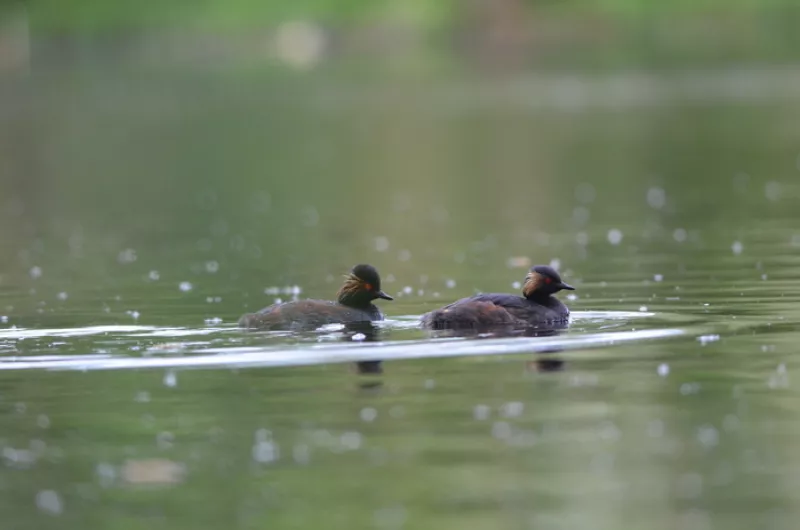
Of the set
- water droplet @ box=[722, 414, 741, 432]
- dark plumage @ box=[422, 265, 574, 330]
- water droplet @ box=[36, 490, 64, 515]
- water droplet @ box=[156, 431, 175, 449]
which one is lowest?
water droplet @ box=[36, 490, 64, 515]

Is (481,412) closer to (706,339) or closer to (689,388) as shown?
(689,388)

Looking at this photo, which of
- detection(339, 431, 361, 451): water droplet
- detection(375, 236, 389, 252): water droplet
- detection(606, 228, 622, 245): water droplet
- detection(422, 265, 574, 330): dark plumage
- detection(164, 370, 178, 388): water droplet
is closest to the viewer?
detection(339, 431, 361, 451): water droplet

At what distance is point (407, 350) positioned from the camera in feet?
43.1

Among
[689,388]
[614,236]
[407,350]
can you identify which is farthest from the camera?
[614,236]

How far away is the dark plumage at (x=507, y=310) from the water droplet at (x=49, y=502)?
547 cm

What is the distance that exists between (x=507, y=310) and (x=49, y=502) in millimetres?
6032

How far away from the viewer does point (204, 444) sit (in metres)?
10.2

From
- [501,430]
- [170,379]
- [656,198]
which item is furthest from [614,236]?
[501,430]

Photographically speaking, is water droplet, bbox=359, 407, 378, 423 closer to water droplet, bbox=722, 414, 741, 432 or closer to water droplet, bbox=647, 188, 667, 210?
water droplet, bbox=722, 414, 741, 432

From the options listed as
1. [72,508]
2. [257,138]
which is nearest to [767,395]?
[72,508]

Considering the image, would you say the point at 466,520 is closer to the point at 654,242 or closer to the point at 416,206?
the point at 654,242

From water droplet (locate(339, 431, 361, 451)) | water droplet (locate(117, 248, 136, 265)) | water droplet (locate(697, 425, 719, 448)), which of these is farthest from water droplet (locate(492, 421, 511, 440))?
water droplet (locate(117, 248, 136, 265))

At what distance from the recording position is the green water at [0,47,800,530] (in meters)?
9.02

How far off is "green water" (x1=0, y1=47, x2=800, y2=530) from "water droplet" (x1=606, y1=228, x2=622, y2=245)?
0.22ft
